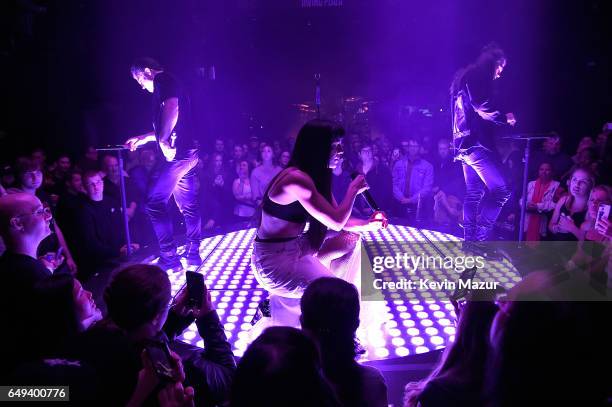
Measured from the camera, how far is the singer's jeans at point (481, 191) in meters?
3.62

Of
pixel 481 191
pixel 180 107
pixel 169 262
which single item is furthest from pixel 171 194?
pixel 481 191

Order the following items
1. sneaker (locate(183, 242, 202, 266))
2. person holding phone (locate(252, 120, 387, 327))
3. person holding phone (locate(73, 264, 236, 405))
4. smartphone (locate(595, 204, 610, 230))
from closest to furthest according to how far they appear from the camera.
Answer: person holding phone (locate(73, 264, 236, 405)) → person holding phone (locate(252, 120, 387, 327)) → smartphone (locate(595, 204, 610, 230)) → sneaker (locate(183, 242, 202, 266))

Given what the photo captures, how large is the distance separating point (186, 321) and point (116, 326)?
298 mm

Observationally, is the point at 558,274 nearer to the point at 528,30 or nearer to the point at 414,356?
the point at 414,356

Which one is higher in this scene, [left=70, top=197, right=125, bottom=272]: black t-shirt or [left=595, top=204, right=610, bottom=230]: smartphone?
[left=595, top=204, right=610, bottom=230]: smartphone

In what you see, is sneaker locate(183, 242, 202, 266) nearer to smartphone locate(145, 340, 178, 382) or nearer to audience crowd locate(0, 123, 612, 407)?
audience crowd locate(0, 123, 612, 407)

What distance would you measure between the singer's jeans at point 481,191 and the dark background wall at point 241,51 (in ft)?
3.20

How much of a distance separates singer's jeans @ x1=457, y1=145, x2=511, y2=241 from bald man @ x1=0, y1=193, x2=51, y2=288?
3.43m

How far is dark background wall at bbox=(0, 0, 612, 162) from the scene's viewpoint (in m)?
5.38

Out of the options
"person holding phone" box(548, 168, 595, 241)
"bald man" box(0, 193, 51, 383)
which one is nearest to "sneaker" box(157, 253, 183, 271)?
"bald man" box(0, 193, 51, 383)

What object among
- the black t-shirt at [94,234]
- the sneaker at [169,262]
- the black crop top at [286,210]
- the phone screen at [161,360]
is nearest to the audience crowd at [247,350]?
the phone screen at [161,360]

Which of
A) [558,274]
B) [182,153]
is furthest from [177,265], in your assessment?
[558,274]

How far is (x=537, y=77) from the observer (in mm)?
6477

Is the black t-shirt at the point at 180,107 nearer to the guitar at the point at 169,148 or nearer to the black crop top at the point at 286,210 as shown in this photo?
the guitar at the point at 169,148
